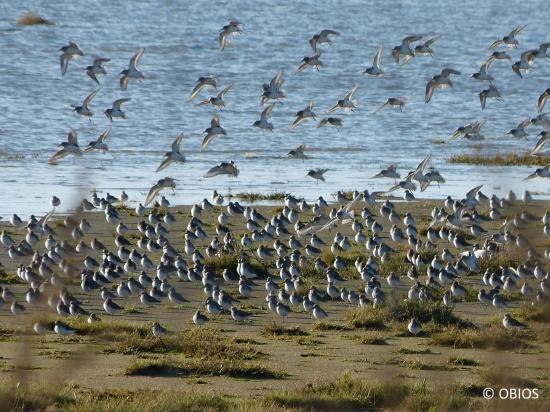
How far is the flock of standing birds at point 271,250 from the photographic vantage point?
1647cm

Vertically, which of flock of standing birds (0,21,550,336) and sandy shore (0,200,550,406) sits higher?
flock of standing birds (0,21,550,336)

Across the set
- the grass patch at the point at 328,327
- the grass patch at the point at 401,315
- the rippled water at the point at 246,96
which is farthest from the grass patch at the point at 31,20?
the grass patch at the point at 328,327

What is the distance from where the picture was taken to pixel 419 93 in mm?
49188

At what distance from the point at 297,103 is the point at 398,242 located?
2672 centimetres

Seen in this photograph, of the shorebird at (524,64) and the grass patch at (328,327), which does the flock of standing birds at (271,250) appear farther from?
the grass patch at (328,327)

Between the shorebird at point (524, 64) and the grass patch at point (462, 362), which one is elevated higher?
the shorebird at point (524, 64)

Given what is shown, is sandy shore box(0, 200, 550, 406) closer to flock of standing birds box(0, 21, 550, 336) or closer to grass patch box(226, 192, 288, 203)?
flock of standing birds box(0, 21, 550, 336)

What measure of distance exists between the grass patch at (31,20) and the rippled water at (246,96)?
68 centimetres

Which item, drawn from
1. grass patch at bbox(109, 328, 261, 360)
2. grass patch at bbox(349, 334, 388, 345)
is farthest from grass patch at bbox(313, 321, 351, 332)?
grass patch at bbox(109, 328, 261, 360)

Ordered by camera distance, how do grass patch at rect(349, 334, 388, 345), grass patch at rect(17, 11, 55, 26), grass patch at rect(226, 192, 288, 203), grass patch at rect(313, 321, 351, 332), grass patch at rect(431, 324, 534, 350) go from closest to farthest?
1. grass patch at rect(431, 324, 534, 350)
2. grass patch at rect(349, 334, 388, 345)
3. grass patch at rect(313, 321, 351, 332)
4. grass patch at rect(226, 192, 288, 203)
5. grass patch at rect(17, 11, 55, 26)

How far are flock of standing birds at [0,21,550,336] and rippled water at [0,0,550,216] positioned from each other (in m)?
1.39

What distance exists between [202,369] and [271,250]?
738cm

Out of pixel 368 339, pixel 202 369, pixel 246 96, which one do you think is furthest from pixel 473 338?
pixel 246 96

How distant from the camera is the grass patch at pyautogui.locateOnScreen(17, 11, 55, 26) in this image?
66.4 m
